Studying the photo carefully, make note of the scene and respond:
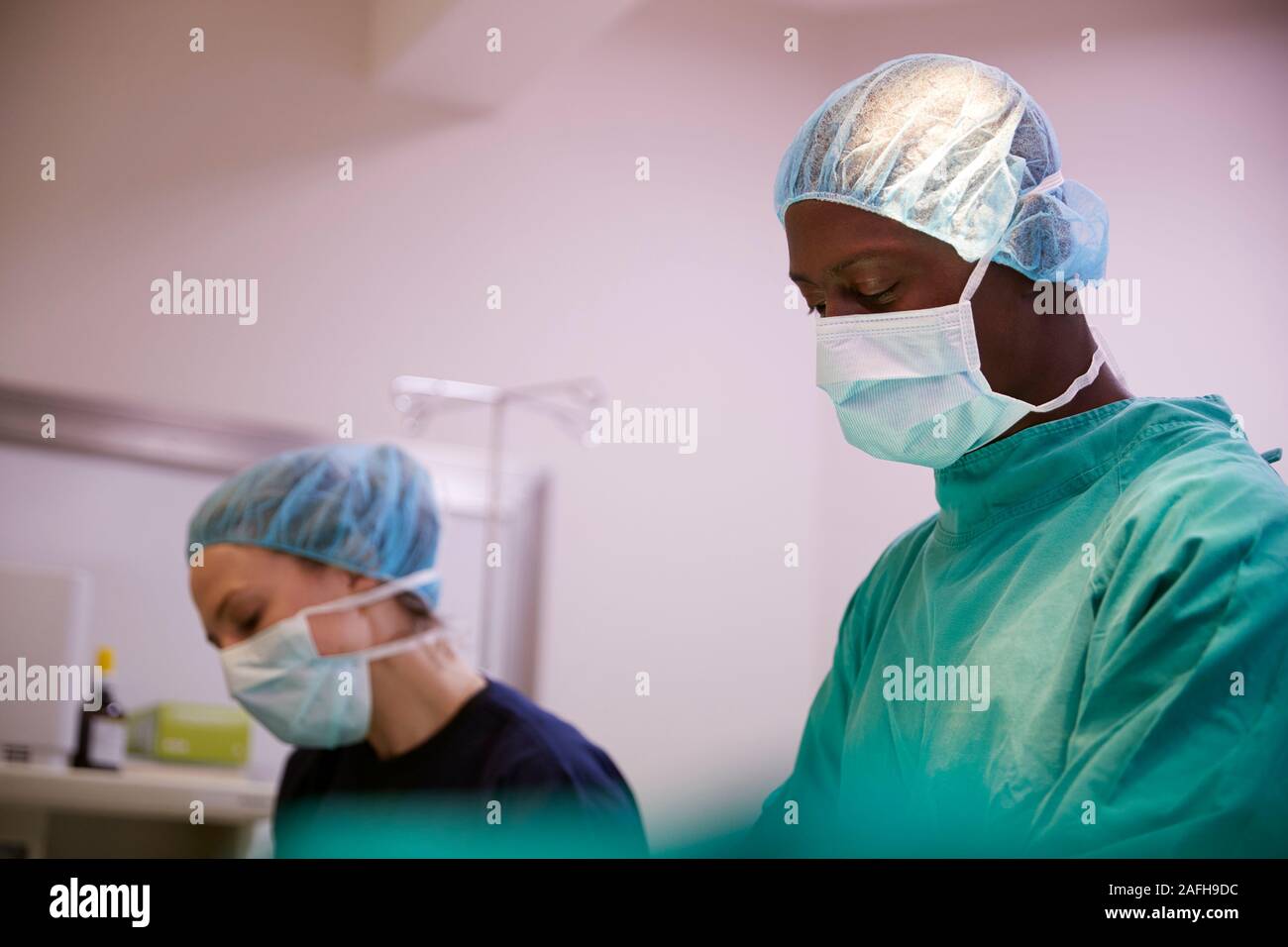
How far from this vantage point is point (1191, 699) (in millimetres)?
972

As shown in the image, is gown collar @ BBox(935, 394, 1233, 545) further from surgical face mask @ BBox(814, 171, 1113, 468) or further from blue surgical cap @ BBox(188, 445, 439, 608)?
blue surgical cap @ BBox(188, 445, 439, 608)

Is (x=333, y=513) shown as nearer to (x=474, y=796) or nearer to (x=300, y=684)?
(x=300, y=684)

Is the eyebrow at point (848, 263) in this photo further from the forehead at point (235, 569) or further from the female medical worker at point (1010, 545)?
the forehead at point (235, 569)

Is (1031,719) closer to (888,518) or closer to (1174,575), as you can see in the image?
(1174,575)

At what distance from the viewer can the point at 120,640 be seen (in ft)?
8.45

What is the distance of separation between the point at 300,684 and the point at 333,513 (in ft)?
0.84

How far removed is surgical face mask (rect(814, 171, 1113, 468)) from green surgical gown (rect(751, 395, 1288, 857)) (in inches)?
1.1

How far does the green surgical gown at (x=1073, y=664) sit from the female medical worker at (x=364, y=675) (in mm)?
600

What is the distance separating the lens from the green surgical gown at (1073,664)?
0.97 meters

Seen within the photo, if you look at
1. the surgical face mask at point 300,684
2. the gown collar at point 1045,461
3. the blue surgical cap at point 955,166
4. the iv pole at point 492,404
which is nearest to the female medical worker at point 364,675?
the surgical face mask at point 300,684

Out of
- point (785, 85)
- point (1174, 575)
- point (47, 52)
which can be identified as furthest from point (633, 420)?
point (1174, 575)

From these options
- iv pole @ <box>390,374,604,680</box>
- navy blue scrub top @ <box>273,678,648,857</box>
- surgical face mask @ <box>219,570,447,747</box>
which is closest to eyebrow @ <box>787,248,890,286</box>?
navy blue scrub top @ <box>273,678,648,857</box>

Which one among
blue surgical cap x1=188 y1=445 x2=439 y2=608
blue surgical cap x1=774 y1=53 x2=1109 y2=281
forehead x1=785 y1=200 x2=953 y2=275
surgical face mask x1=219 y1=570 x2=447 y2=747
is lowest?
surgical face mask x1=219 y1=570 x2=447 y2=747

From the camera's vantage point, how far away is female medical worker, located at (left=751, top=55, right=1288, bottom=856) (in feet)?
3.22
